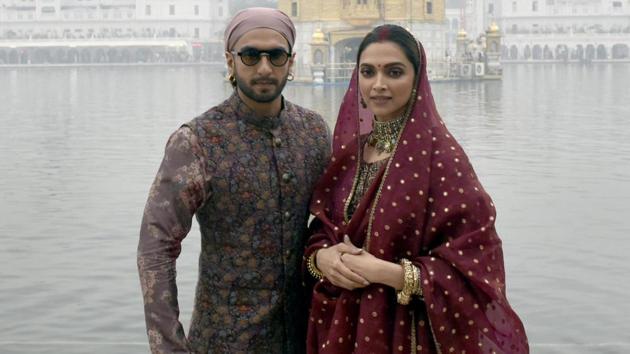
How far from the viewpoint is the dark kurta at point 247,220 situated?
9.52ft

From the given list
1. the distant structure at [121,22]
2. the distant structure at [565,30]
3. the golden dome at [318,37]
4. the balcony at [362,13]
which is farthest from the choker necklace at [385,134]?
the distant structure at [121,22]

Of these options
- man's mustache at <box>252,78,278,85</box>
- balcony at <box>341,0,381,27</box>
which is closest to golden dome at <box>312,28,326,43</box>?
balcony at <box>341,0,381,27</box>

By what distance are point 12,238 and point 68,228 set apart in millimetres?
570

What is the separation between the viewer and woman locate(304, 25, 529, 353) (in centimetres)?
279

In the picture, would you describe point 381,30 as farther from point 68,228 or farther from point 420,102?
point 68,228

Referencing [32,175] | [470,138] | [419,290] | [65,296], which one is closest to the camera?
[419,290]

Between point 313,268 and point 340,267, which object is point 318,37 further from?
point 340,267

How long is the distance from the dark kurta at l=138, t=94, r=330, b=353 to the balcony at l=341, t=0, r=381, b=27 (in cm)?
4026

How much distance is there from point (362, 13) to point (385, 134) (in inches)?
1599

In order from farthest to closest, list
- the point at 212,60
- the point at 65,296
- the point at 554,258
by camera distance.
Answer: the point at 212,60, the point at 554,258, the point at 65,296

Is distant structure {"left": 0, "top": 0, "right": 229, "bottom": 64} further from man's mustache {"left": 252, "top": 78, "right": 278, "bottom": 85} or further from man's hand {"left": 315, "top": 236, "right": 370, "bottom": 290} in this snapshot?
man's hand {"left": 315, "top": 236, "right": 370, "bottom": 290}

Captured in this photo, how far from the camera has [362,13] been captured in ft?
141

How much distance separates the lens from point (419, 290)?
279cm

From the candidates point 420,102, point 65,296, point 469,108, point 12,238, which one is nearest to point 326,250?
point 420,102
